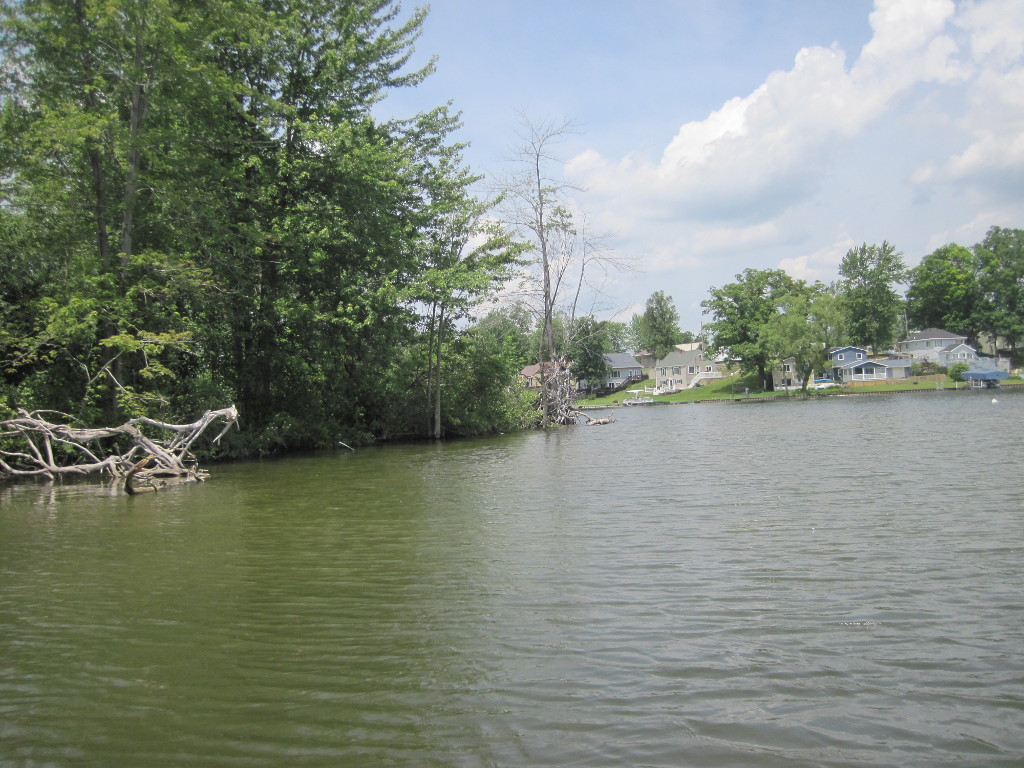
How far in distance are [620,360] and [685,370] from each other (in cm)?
1115

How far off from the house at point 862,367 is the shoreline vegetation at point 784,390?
3.55 meters

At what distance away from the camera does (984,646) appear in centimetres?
505

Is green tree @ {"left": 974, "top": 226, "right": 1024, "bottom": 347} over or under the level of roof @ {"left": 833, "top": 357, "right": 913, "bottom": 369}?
over

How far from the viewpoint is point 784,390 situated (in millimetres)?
77062

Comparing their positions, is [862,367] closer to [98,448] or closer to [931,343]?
[931,343]

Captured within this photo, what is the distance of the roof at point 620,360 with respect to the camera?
105m

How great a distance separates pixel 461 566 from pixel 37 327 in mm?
16103

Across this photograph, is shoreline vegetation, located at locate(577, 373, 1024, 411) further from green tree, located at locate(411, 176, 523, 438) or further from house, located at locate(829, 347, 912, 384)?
green tree, located at locate(411, 176, 523, 438)

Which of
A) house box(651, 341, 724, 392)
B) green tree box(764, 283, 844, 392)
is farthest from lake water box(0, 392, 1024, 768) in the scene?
house box(651, 341, 724, 392)

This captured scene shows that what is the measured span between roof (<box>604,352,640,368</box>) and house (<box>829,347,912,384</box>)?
30161 mm

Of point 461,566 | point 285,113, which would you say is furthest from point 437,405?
point 461,566

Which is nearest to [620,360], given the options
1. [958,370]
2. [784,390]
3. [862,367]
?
[784,390]

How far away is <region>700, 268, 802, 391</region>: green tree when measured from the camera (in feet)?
261

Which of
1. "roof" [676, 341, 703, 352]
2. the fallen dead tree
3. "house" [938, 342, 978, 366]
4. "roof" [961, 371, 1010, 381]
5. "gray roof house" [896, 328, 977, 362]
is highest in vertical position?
"roof" [676, 341, 703, 352]
